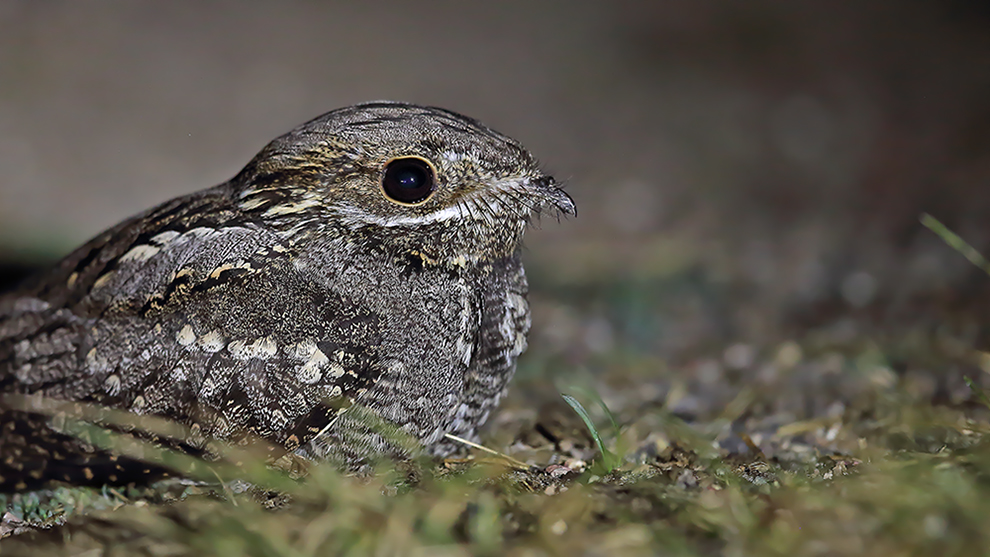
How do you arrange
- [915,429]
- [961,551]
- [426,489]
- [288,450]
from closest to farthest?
1. [961,551]
2. [426,489]
3. [288,450]
4. [915,429]

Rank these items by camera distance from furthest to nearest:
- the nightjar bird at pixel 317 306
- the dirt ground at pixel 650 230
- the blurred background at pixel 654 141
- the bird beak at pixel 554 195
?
the blurred background at pixel 654 141
the bird beak at pixel 554 195
the nightjar bird at pixel 317 306
the dirt ground at pixel 650 230

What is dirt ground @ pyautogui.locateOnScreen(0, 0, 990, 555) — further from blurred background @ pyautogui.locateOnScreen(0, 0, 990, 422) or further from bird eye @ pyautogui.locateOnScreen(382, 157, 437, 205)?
bird eye @ pyautogui.locateOnScreen(382, 157, 437, 205)

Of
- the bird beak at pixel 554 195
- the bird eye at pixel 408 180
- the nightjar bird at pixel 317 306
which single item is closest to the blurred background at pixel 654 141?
the bird beak at pixel 554 195

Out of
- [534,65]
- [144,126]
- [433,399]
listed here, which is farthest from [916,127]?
[144,126]

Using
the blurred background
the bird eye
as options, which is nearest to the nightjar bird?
the bird eye

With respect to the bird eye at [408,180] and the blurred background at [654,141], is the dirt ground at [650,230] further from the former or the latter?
the bird eye at [408,180]

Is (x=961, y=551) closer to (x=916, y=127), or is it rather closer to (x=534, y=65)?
(x=916, y=127)
